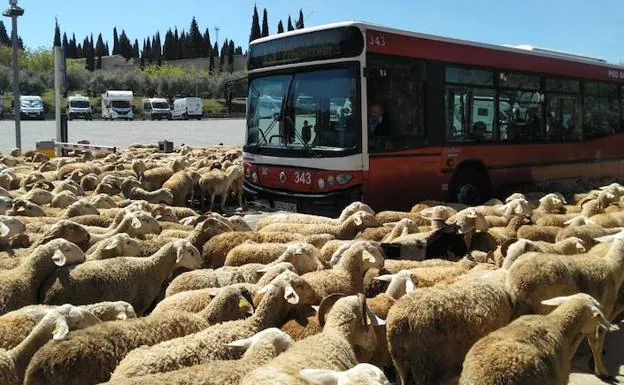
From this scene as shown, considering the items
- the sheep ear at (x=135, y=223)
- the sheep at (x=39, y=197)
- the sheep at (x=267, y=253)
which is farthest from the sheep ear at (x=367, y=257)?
the sheep at (x=39, y=197)

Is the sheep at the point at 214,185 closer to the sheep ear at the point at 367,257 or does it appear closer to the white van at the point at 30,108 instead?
the sheep ear at the point at 367,257

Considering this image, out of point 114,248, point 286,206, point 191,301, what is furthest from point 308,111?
point 191,301

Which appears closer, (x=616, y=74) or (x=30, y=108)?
(x=616, y=74)

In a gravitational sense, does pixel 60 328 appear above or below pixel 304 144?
below

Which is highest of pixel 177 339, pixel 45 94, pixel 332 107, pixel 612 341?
pixel 45 94

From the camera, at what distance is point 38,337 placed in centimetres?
423

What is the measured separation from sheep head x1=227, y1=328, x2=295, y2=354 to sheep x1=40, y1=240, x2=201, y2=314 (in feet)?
7.47

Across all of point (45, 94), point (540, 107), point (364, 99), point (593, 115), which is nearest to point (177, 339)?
point (364, 99)

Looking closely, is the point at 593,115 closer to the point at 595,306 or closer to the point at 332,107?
the point at 332,107

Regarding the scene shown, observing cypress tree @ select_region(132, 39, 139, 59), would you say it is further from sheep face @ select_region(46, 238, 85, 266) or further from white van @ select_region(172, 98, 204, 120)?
sheep face @ select_region(46, 238, 85, 266)

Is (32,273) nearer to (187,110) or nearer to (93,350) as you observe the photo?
(93,350)

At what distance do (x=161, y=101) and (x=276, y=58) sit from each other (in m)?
59.3

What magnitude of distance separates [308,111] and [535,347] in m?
6.45

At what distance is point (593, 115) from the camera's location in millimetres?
14547
